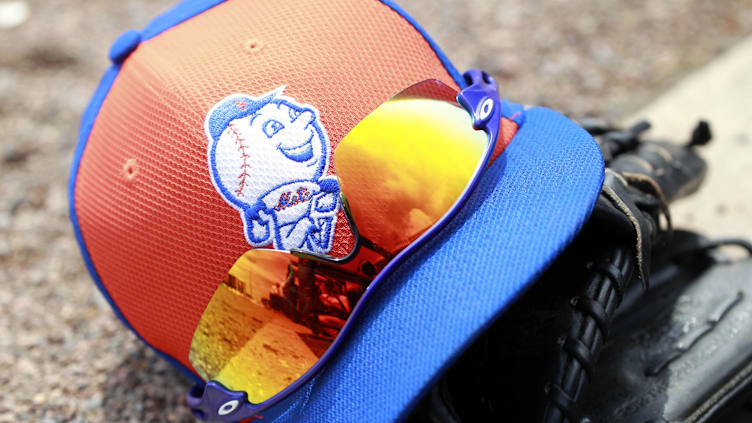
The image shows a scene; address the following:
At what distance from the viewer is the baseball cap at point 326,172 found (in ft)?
2.26

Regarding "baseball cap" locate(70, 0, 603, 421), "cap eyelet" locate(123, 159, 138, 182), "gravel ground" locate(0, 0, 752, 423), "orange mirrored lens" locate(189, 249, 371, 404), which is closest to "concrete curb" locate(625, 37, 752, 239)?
"gravel ground" locate(0, 0, 752, 423)

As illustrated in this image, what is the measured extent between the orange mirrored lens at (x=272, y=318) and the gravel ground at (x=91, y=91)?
388mm

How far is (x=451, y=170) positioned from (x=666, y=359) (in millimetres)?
516

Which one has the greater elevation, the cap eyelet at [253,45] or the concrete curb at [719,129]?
the cap eyelet at [253,45]

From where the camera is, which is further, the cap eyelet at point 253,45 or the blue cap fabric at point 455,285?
the cap eyelet at point 253,45

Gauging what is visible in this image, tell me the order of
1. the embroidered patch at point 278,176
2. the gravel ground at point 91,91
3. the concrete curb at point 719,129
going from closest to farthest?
the embroidered patch at point 278,176 → the gravel ground at point 91,91 → the concrete curb at point 719,129

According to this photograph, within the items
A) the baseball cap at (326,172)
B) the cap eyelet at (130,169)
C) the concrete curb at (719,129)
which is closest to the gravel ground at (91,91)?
the concrete curb at (719,129)

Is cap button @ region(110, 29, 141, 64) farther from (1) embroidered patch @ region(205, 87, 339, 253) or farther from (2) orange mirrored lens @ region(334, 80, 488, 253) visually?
(2) orange mirrored lens @ region(334, 80, 488, 253)

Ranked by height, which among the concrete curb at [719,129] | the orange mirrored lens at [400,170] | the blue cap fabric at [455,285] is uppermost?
the orange mirrored lens at [400,170]

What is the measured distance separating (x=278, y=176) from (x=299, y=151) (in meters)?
0.04

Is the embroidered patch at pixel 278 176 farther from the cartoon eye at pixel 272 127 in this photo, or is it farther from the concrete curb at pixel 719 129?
the concrete curb at pixel 719 129

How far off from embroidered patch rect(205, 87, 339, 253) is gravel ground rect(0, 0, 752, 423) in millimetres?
548

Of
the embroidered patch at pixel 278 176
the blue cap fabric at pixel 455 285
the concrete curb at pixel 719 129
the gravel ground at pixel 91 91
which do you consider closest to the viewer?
the blue cap fabric at pixel 455 285

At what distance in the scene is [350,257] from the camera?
29.6 inches
